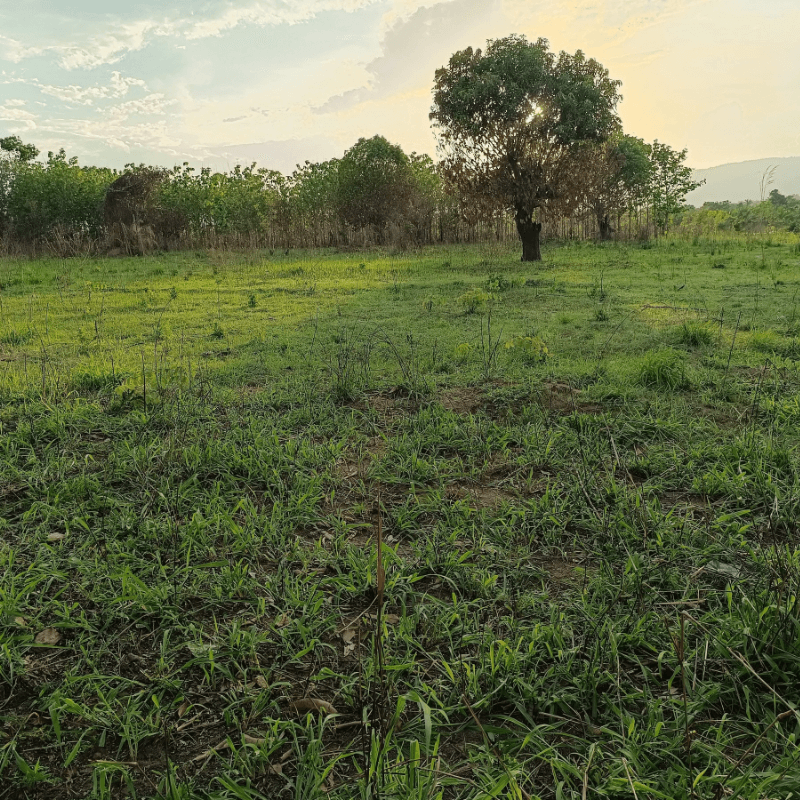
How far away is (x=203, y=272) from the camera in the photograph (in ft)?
55.8

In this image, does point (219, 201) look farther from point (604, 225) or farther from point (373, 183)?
point (604, 225)

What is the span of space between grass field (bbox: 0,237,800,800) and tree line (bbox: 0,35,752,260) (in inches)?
496

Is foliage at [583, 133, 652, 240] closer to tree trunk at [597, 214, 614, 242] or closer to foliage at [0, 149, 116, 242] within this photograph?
tree trunk at [597, 214, 614, 242]

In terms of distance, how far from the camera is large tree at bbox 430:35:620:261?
1617 centimetres

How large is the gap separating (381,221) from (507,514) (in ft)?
114

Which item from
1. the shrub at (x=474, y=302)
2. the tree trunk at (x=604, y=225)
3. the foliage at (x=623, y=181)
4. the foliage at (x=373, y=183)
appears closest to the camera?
the shrub at (x=474, y=302)

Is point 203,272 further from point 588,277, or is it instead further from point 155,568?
point 155,568

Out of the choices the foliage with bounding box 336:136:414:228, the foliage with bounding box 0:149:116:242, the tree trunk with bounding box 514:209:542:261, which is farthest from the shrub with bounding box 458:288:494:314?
the foliage with bounding box 0:149:116:242

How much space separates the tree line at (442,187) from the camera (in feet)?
54.0

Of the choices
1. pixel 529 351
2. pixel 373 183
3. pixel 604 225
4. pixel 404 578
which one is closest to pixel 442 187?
pixel 373 183

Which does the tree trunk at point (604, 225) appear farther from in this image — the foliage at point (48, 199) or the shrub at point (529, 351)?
the foliage at point (48, 199)

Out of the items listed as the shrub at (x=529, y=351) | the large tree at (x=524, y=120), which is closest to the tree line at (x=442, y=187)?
the large tree at (x=524, y=120)

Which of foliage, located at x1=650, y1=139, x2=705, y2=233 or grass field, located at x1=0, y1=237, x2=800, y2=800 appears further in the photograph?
foliage, located at x1=650, y1=139, x2=705, y2=233

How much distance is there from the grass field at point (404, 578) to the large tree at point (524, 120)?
12.3 meters
